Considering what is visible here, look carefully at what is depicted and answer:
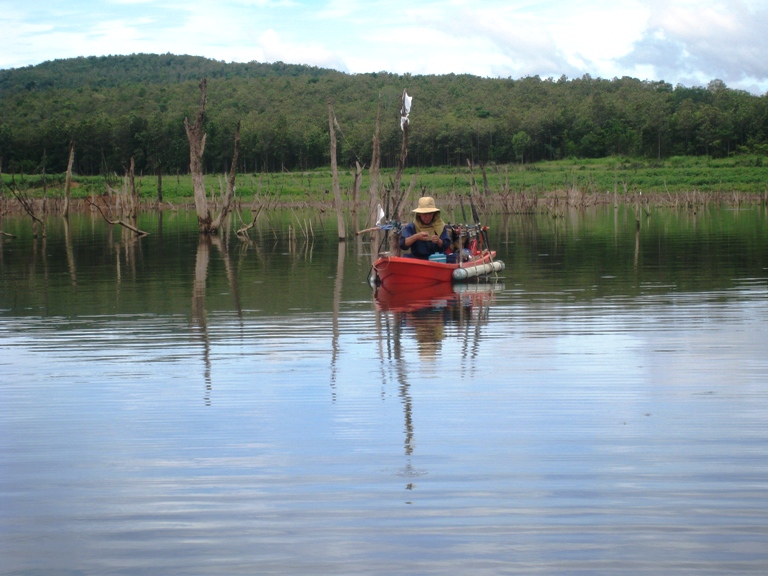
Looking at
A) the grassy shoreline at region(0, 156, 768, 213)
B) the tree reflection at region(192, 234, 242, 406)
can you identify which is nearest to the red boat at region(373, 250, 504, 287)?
the tree reflection at region(192, 234, 242, 406)

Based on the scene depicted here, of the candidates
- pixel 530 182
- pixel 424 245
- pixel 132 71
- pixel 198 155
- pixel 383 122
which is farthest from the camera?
pixel 132 71

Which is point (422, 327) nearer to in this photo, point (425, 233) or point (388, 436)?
point (425, 233)

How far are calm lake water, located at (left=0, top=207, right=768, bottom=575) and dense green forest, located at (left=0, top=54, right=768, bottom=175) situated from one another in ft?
209

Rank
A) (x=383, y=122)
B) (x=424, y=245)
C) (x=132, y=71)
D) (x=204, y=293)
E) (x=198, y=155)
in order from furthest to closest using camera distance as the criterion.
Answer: (x=132, y=71) < (x=383, y=122) < (x=198, y=155) < (x=424, y=245) < (x=204, y=293)

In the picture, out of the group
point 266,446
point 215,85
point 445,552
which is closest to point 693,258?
point 266,446

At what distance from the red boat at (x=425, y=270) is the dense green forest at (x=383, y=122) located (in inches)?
2317

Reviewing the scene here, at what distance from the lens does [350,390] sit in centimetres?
739

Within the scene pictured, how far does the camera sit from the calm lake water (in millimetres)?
4219

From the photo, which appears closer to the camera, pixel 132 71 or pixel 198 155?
pixel 198 155

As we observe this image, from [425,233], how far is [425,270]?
605mm

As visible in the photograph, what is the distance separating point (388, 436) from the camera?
6000 millimetres

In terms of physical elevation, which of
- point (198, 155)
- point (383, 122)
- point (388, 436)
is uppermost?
point (383, 122)

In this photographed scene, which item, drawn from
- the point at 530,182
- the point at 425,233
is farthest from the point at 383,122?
the point at 425,233

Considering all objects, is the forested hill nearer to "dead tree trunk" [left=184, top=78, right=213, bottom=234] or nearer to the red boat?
"dead tree trunk" [left=184, top=78, right=213, bottom=234]
